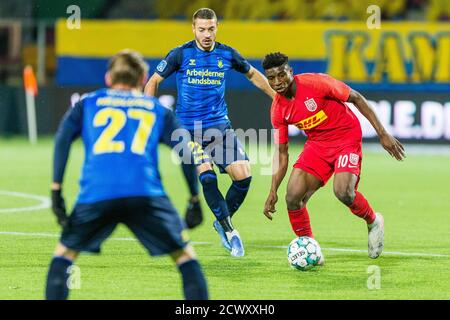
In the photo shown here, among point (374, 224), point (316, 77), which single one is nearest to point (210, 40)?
point (316, 77)

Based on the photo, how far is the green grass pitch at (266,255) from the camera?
30.6 ft

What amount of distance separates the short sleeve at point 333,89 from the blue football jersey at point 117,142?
3.50m

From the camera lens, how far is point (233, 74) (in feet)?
83.8

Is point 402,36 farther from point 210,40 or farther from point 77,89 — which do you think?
point 210,40

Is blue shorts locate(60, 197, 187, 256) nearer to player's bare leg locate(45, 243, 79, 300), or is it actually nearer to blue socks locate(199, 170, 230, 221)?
player's bare leg locate(45, 243, 79, 300)

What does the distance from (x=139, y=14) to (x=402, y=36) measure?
365 inches

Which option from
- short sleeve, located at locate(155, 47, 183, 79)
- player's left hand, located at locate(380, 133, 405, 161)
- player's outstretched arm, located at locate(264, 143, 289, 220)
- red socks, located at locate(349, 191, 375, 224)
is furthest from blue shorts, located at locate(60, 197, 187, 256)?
short sleeve, located at locate(155, 47, 183, 79)

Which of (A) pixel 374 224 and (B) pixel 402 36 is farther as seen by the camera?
(B) pixel 402 36

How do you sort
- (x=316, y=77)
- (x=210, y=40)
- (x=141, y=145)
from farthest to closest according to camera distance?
1. (x=210, y=40)
2. (x=316, y=77)
3. (x=141, y=145)

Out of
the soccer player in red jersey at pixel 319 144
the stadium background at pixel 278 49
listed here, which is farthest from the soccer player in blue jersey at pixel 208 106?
the stadium background at pixel 278 49

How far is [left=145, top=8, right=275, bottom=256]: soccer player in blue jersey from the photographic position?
11.4m

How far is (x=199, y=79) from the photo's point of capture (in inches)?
461

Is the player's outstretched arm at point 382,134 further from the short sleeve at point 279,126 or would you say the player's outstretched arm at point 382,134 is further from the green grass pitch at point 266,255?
the green grass pitch at point 266,255

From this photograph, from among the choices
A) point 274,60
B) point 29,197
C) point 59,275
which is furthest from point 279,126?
point 29,197
